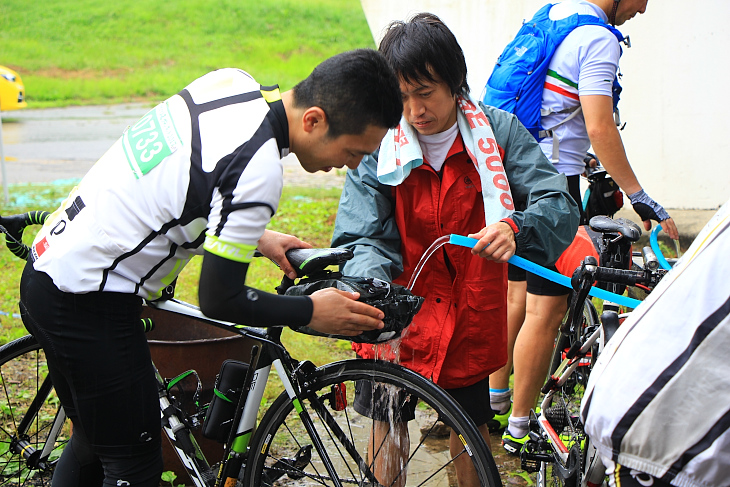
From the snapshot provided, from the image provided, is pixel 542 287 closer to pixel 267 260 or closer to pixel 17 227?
pixel 17 227

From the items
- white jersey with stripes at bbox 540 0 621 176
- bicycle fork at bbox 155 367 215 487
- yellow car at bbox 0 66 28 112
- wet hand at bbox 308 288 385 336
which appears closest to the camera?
wet hand at bbox 308 288 385 336

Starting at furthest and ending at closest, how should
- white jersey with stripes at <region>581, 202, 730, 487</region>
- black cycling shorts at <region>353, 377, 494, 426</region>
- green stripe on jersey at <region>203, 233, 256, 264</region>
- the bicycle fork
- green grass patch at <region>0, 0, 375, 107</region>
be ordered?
1. green grass patch at <region>0, 0, 375, 107</region>
2. the bicycle fork
3. black cycling shorts at <region>353, 377, 494, 426</region>
4. green stripe on jersey at <region>203, 233, 256, 264</region>
5. white jersey with stripes at <region>581, 202, 730, 487</region>

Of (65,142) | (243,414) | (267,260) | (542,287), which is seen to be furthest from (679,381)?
(65,142)

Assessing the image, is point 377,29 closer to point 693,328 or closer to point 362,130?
point 362,130

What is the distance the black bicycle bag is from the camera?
238 cm

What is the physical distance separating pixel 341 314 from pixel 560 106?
6.24 ft

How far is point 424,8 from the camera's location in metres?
7.17

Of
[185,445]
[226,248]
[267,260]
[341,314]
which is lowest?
[267,260]

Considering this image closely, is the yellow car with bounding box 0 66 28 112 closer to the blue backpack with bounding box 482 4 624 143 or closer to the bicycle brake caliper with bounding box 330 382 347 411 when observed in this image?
the blue backpack with bounding box 482 4 624 143

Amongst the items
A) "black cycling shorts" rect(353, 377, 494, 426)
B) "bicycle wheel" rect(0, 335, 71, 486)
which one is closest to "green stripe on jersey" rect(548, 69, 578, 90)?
"black cycling shorts" rect(353, 377, 494, 426)

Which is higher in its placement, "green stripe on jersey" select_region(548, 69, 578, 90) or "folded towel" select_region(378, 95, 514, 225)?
"green stripe on jersey" select_region(548, 69, 578, 90)

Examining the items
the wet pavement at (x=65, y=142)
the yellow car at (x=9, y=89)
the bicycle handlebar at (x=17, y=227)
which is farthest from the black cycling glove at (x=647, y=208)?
the yellow car at (x=9, y=89)

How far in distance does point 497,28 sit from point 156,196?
5742mm

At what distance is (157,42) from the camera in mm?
24906
